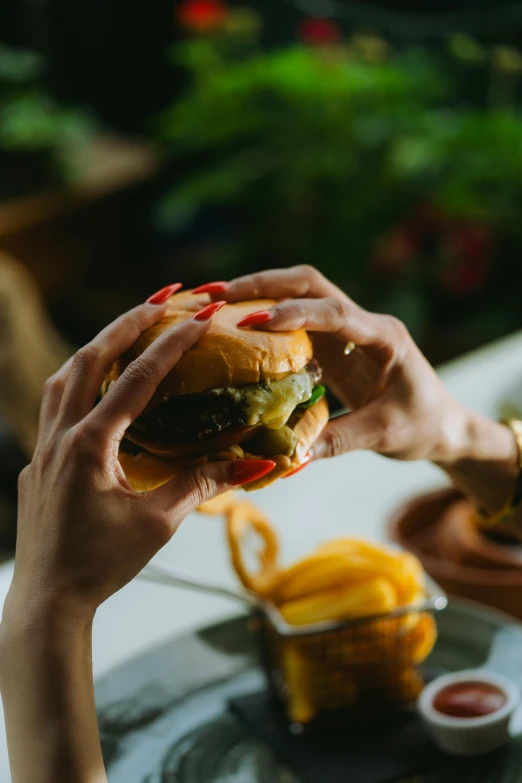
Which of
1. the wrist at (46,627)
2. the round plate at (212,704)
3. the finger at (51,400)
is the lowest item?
the round plate at (212,704)

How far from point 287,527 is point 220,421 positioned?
67cm

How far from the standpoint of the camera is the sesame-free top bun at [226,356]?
2.84 ft

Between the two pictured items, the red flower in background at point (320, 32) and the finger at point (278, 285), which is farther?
the red flower in background at point (320, 32)

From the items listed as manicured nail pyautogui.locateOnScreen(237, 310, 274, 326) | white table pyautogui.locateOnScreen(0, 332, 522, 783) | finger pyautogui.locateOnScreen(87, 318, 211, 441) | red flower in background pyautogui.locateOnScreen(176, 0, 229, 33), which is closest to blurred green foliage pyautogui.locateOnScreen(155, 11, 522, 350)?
red flower in background pyautogui.locateOnScreen(176, 0, 229, 33)

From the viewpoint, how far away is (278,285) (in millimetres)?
957

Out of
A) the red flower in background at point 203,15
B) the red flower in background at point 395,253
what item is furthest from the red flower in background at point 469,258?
the red flower in background at point 203,15

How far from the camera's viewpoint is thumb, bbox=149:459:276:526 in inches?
30.0

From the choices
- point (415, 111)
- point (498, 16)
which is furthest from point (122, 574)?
point (498, 16)

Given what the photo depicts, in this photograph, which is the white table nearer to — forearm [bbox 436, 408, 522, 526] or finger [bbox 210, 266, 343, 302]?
forearm [bbox 436, 408, 522, 526]

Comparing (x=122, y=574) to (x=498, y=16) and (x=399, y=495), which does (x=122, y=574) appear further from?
(x=498, y=16)

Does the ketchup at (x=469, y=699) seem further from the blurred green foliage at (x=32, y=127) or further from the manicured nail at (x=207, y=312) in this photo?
the blurred green foliage at (x=32, y=127)

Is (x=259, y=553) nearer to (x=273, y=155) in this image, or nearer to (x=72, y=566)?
(x=72, y=566)

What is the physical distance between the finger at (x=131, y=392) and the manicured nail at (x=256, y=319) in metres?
0.12

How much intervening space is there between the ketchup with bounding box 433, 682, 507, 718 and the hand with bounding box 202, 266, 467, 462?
0.92 ft
